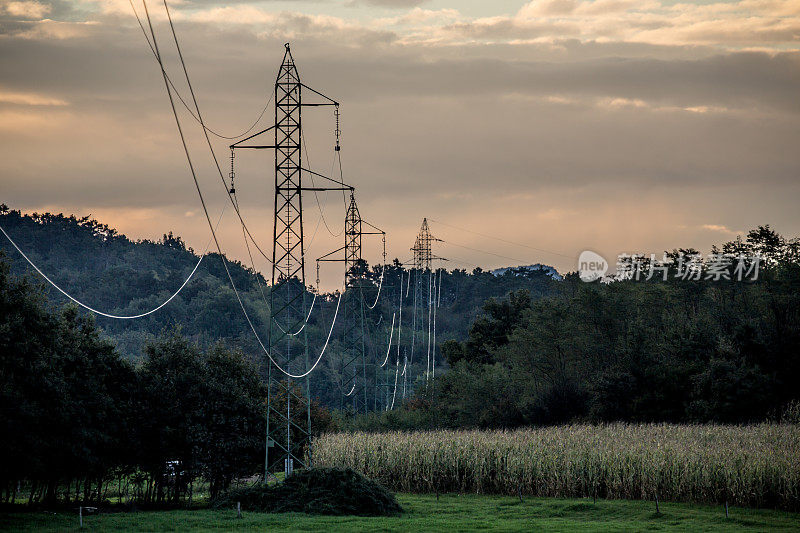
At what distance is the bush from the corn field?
25.0 feet

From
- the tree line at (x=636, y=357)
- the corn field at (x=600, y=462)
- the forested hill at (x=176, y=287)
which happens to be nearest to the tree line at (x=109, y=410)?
the corn field at (x=600, y=462)

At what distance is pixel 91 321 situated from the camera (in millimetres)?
42219

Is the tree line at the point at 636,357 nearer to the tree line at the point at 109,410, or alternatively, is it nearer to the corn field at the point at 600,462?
the corn field at the point at 600,462

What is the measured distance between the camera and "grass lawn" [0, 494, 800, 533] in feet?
107

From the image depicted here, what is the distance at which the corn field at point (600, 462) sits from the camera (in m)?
36.4

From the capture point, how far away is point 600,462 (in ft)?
132

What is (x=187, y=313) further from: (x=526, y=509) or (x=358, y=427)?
(x=526, y=509)

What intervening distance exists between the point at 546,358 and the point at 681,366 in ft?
45.9

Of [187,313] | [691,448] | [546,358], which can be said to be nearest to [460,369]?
[546,358]

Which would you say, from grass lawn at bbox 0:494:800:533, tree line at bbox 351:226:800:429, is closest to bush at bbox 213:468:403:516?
grass lawn at bbox 0:494:800:533

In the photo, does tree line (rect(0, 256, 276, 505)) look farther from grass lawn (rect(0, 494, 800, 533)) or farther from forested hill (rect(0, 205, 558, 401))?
forested hill (rect(0, 205, 558, 401))

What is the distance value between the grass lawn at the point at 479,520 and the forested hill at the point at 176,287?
7381 centimetres

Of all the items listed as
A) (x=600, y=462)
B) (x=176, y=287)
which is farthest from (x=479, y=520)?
(x=176, y=287)

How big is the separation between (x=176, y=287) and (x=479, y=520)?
119 meters
